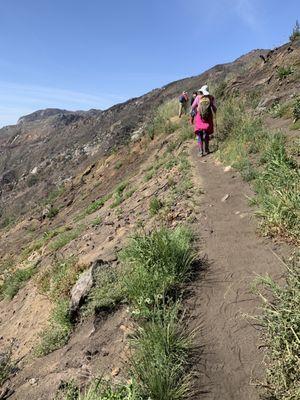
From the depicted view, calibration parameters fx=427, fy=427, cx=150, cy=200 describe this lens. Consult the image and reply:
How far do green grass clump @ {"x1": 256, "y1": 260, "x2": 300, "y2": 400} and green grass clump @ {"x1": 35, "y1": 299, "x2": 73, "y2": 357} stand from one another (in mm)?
2507

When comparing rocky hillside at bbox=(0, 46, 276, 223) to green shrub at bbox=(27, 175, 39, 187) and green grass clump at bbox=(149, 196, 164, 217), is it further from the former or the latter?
green grass clump at bbox=(149, 196, 164, 217)

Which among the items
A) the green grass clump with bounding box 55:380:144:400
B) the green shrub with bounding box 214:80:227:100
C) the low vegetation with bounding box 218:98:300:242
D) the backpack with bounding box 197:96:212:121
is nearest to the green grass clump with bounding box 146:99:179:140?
the green shrub with bounding box 214:80:227:100

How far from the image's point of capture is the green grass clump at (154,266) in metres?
4.33

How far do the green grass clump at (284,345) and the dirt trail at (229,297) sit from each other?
6.8 inches

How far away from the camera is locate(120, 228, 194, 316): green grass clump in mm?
4332

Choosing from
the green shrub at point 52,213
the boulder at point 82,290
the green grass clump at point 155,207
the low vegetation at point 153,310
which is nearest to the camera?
the low vegetation at point 153,310

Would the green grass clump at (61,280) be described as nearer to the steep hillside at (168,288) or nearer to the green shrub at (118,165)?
the steep hillside at (168,288)

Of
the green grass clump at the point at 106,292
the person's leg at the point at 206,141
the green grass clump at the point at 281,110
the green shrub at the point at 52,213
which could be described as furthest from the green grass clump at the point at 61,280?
the green shrub at the point at 52,213

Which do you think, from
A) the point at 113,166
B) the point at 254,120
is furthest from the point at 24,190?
the point at 254,120

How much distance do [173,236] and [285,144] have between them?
4007 mm

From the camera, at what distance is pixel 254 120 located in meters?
11.0

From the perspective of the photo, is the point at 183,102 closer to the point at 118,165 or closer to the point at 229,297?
the point at 118,165

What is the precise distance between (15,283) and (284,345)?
7.96 metres

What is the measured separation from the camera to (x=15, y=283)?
9883mm
